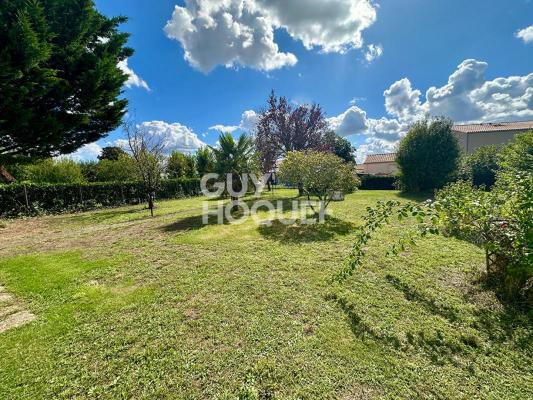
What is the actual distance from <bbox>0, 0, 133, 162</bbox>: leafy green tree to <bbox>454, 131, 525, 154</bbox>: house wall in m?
37.8

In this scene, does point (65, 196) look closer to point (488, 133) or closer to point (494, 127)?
point (488, 133)

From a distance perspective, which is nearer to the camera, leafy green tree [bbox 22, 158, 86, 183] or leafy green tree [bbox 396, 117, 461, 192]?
leafy green tree [bbox 396, 117, 461, 192]

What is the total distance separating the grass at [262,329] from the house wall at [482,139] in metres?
35.6

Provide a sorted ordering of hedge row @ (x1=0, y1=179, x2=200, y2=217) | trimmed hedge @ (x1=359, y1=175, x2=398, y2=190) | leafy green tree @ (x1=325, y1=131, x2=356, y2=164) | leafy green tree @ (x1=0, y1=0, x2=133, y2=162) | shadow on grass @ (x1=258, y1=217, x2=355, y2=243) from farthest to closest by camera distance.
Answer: leafy green tree @ (x1=325, y1=131, x2=356, y2=164) → trimmed hedge @ (x1=359, y1=175, x2=398, y2=190) → hedge row @ (x1=0, y1=179, x2=200, y2=217) → leafy green tree @ (x1=0, y1=0, x2=133, y2=162) → shadow on grass @ (x1=258, y1=217, x2=355, y2=243)

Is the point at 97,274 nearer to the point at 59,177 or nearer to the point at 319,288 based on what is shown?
the point at 319,288

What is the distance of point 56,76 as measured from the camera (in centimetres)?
947

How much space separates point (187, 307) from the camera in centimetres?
358

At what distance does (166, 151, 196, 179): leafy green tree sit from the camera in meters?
26.5

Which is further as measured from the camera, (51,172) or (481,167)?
(51,172)

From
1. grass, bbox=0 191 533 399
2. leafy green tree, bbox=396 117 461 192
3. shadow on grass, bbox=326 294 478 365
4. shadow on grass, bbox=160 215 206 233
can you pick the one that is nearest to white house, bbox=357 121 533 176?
leafy green tree, bbox=396 117 461 192

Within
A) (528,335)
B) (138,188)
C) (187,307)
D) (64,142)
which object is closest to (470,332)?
(528,335)

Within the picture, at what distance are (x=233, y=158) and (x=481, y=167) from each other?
1972cm

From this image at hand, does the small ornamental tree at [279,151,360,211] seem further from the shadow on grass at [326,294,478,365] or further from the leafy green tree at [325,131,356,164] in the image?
the leafy green tree at [325,131,356,164]

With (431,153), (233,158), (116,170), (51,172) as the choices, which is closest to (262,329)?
(233,158)
